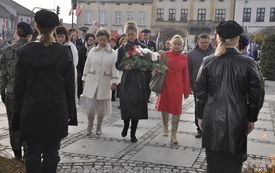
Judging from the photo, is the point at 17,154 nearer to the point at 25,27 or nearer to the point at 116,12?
the point at 25,27

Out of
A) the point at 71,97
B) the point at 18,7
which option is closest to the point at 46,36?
the point at 71,97

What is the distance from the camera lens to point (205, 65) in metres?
3.59

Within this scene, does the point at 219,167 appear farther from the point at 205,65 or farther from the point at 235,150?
the point at 205,65

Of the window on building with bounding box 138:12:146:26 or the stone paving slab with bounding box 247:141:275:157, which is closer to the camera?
the stone paving slab with bounding box 247:141:275:157

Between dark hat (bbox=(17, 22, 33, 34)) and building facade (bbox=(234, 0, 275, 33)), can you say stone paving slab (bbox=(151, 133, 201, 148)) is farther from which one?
building facade (bbox=(234, 0, 275, 33))

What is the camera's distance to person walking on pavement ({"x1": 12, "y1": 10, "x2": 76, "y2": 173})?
3.38 meters

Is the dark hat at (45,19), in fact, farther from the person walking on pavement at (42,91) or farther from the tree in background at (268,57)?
the tree in background at (268,57)

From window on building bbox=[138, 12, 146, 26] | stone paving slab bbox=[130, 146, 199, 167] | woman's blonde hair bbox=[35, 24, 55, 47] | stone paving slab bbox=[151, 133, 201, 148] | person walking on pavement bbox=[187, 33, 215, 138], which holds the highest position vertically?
window on building bbox=[138, 12, 146, 26]

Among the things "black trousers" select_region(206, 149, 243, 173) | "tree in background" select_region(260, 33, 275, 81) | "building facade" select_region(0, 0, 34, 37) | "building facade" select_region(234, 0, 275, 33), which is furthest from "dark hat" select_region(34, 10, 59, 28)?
"building facade" select_region(0, 0, 34, 37)

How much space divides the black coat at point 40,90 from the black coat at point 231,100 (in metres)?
1.55

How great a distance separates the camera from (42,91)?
3.40 meters

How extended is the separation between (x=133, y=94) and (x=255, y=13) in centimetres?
6204

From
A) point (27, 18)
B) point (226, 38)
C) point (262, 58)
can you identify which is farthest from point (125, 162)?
point (27, 18)

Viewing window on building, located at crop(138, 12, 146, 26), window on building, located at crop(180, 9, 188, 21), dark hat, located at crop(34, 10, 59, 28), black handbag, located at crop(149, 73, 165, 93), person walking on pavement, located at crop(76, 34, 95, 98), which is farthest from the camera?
window on building, located at crop(138, 12, 146, 26)
